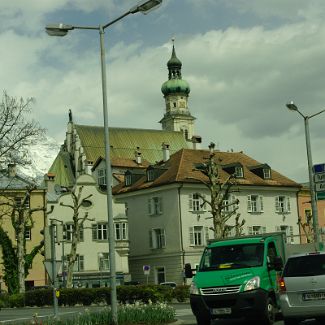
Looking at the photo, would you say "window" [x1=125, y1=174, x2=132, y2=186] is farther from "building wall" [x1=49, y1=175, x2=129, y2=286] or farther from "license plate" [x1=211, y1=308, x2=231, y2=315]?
"license plate" [x1=211, y1=308, x2=231, y2=315]

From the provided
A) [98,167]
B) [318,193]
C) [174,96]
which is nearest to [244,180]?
[98,167]

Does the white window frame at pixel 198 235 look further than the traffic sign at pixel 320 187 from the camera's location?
Yes

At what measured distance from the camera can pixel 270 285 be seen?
1867 cm

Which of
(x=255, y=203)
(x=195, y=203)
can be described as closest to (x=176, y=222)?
(x=195, y=203)

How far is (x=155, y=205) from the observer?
71.6 metres

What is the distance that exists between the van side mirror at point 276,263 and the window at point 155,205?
51.5 m

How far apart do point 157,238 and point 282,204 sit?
603 inches

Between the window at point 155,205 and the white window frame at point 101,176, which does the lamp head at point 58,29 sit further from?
the white window frame at point 101,176

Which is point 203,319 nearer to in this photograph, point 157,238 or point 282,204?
point 157,238

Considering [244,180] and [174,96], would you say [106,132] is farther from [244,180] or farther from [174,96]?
[174,96]

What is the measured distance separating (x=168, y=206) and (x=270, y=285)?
5120cm

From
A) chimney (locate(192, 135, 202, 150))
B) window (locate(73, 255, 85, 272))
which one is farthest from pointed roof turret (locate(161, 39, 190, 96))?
window (locate(73, 255, 85, 272))

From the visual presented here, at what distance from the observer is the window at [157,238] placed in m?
70.1

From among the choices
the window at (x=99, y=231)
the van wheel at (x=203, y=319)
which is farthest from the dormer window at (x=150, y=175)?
the van wheel at (x=203, y=319)
